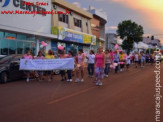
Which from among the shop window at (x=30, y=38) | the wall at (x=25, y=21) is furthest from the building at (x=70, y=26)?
the shop window at (x=30, y=38)

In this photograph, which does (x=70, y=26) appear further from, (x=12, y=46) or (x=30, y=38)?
(x=12, y=46)

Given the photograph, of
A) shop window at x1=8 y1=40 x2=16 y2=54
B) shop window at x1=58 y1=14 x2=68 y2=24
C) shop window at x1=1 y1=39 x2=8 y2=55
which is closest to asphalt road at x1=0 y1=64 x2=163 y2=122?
shop window at x1=1 y1=39 x2=8 y2=55

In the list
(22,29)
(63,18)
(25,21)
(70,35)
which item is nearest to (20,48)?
(22,29)

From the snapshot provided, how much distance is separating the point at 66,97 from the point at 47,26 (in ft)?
58.9

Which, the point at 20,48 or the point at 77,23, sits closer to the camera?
the point at 20,48

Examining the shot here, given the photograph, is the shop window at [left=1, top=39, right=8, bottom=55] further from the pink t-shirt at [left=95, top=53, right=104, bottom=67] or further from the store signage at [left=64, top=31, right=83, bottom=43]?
the pink t-shirt at [left=95, top=53, right=104, bottom=67]

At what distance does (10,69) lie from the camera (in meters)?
11.4

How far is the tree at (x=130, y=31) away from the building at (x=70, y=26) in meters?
16.7

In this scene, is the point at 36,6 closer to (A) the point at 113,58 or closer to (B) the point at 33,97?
(A) the point at 113,58

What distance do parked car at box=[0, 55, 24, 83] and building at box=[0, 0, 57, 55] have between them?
613cm

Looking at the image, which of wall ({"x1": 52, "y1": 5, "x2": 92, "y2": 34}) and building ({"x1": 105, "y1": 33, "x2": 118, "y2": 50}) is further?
building ({"x1": 105, "y1": 33, "x2": 118, "y2": 50})

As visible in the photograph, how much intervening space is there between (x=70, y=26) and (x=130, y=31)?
24.4 metres

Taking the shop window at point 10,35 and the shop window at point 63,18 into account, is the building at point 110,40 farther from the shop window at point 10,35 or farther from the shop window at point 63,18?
the shop window at point 10,35

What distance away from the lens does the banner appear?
466 inches
